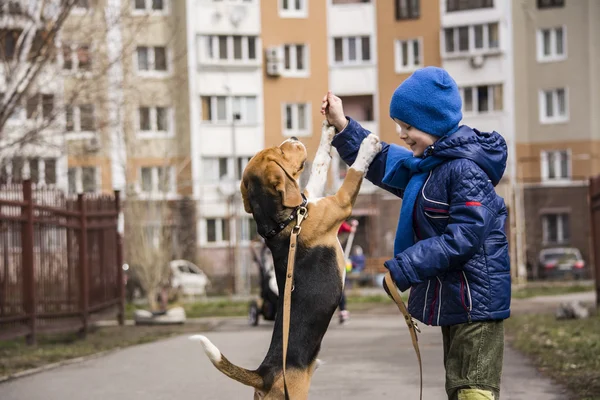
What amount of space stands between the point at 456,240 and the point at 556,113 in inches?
1928

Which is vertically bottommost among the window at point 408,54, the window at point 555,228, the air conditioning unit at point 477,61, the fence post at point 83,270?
the window at point 555,228

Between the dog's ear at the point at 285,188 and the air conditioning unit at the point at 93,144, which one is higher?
the air conditioning unit at the point at 93,144

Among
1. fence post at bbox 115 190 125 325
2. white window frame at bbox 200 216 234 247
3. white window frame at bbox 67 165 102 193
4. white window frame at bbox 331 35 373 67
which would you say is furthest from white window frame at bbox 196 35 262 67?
fence post at bbox 115 190 125 325

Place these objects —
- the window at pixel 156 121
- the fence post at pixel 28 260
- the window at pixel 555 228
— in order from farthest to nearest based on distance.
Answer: the window at pixel 156 121 → the window at pixel 555 228 → the fence post at pixel 28 260

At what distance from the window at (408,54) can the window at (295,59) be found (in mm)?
4860

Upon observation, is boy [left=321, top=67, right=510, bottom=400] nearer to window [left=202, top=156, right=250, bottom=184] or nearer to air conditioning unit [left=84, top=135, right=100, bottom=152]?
air conditioning unit [left=84, top=135, right=100, bottom=152]

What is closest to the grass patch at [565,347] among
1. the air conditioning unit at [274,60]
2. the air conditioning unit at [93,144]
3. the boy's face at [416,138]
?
the boy's face at [416,138]

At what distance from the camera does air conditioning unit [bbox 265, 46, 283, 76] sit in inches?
2088

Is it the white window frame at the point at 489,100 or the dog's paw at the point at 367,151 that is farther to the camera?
the white window frame at the point at 489,100

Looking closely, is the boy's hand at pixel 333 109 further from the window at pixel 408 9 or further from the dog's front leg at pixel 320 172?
the window at pixel 408 9

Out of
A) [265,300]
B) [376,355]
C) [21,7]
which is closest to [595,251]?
[265,300]

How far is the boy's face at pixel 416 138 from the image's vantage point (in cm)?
515

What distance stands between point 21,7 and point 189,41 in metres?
34.4

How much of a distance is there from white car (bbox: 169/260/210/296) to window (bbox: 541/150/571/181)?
61.1 feet
